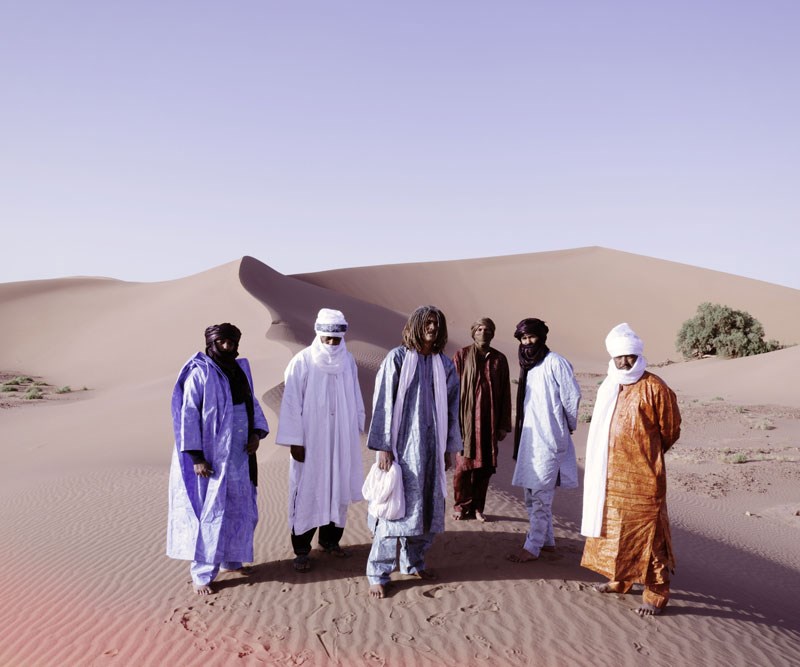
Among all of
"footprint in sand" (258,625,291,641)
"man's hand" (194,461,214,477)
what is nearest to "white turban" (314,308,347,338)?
"man's hand" (194,461,214,477)

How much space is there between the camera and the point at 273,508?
7.88 m

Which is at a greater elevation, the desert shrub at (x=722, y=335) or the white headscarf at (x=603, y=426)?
the desert shrub at (x=722, y=335)

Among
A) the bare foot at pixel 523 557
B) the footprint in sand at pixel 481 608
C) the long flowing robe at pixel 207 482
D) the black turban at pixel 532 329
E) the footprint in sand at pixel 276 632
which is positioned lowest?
the footprint in sand at pixel 276 632

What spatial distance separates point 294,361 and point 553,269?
72.3 metres

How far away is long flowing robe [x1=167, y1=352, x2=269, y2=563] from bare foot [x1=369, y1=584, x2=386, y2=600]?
3.14ft

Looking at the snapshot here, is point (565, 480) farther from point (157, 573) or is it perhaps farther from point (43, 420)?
point (43, 420)

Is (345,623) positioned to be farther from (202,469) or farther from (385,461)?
(202,469)

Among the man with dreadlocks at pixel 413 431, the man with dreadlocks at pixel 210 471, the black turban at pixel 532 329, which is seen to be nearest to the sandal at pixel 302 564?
the man with dreadlocks at pixel 210 471

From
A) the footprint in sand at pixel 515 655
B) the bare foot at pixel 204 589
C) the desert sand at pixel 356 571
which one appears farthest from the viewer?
the bare foot at pixel 204 589

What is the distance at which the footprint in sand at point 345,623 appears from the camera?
441 centimetres

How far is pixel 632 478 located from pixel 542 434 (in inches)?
36.1

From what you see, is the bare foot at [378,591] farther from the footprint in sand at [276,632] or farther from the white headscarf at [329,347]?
the white headscarf at [329,347]

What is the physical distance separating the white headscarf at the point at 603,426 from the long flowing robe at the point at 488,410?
5.46 feet

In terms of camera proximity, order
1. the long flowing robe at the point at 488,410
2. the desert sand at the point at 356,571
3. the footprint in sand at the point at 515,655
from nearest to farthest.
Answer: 1. the footprint in sand at the point at 515,655
2. the desert sand at the point at 356,571
3. the long flowing robe at the point at 488,410
